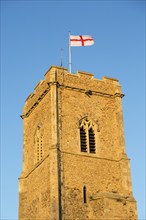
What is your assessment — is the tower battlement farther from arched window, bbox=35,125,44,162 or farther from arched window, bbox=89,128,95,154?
arched window, bbox=89,128,95,154

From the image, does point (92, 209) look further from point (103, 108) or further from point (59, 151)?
point (103, 108)

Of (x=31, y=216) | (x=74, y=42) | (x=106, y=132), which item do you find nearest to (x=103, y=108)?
(x=106, y=132)

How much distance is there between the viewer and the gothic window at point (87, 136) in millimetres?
36222

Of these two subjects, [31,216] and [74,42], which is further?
[74,42]

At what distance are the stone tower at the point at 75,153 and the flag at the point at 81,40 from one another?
93.8 inches

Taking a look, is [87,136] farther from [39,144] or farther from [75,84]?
[75,84]

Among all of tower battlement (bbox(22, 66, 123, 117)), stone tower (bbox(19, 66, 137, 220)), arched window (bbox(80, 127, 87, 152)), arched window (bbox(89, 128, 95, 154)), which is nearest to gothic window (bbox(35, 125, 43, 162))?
stone tower (bbox(19, 66, 137, 220))

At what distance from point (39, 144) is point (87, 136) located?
343 cm

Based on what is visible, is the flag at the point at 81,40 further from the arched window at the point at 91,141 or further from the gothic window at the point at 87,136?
the arched window at the point at 91,141

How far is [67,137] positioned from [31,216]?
5710 millimetres

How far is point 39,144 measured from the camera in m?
37.7

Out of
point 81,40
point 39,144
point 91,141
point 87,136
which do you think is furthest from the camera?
point 81,40

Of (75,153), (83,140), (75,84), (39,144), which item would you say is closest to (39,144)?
(39,144)

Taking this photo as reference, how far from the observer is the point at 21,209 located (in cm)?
3772
